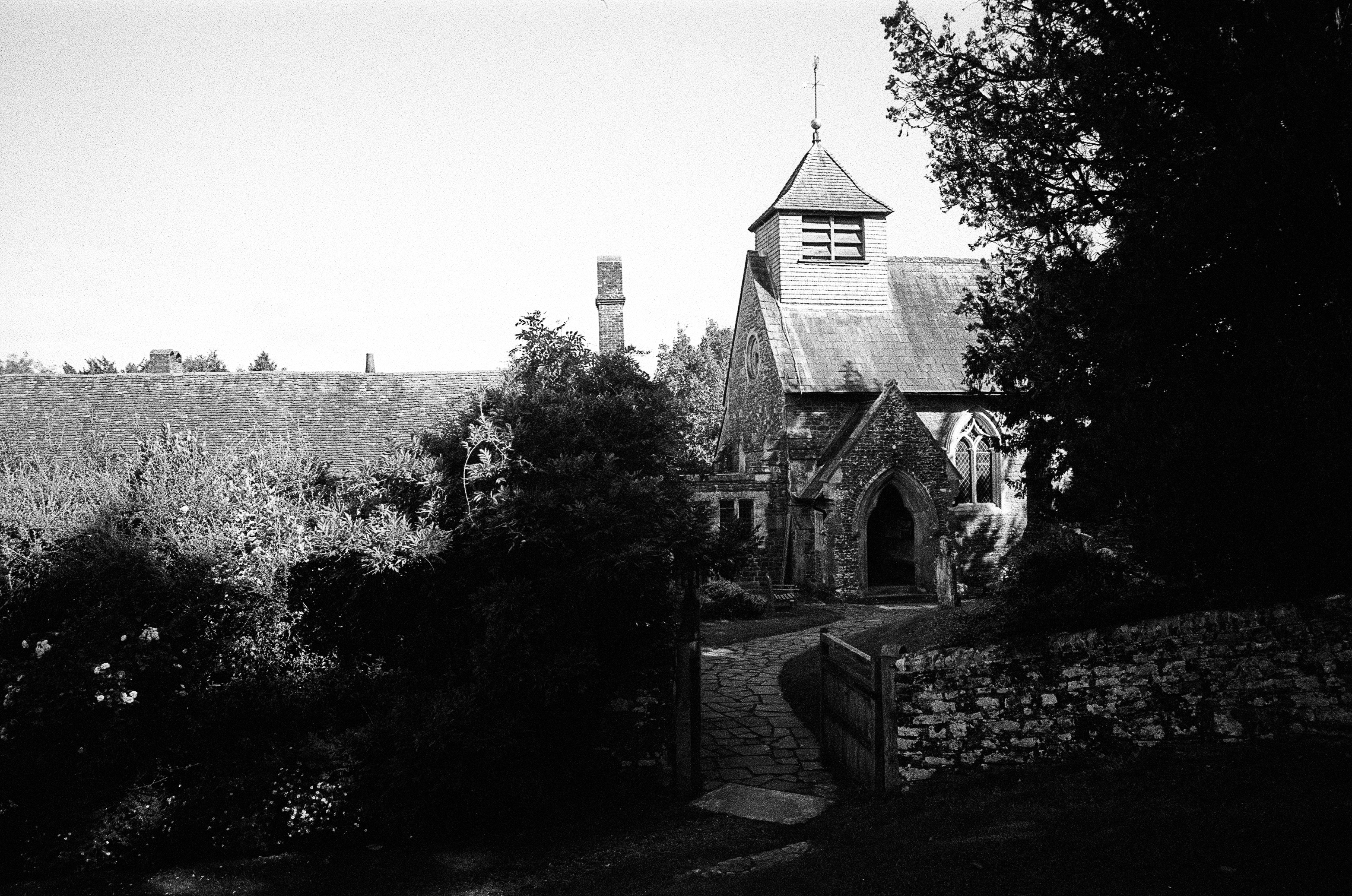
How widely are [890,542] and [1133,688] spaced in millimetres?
19055

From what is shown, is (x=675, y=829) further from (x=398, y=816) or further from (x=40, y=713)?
(x=40, y=713)

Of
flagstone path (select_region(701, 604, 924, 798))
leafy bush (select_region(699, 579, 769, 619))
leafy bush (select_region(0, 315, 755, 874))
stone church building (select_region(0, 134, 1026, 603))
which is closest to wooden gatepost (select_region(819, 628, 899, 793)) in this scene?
flagstone path (select_region(701, 604, 924, 798))

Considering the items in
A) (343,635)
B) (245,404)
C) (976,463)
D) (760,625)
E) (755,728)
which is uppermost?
(245,404)

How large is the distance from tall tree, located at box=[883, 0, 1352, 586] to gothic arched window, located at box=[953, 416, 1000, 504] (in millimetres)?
17269

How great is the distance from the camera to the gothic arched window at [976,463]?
89.4ft

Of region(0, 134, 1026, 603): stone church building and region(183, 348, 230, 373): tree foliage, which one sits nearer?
region(0, 134, 1026, 603): stone church building

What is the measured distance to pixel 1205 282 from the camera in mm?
8531

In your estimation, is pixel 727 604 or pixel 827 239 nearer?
pixel 727 604

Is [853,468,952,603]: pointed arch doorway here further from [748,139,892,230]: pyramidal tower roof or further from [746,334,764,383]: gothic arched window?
[748,139,892,230]: pyramidal tower roof

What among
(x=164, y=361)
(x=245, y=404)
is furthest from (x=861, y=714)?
(x=164, y=361)

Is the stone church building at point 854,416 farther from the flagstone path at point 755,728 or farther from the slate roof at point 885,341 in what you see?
the flagstone path at point 755,728

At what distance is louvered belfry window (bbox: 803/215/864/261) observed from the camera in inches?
1110

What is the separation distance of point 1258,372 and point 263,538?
31.4 ft

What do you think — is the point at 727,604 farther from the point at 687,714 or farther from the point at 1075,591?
the point at 1075,591
